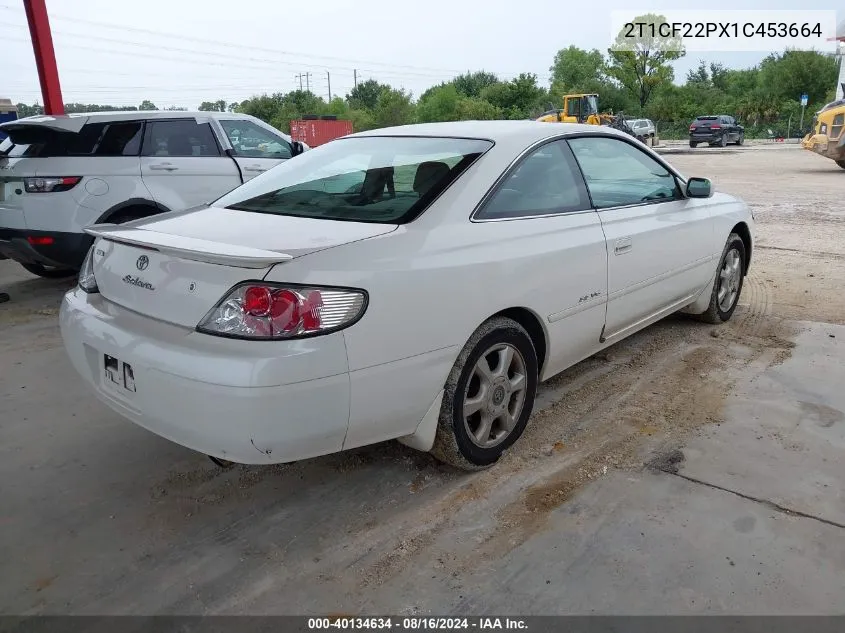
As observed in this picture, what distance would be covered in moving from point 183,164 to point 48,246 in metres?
1.48

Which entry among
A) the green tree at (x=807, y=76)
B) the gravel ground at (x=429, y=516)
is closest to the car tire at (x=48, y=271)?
the gravel ground at (x=429, y=516)

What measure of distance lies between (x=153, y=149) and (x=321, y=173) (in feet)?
12.0

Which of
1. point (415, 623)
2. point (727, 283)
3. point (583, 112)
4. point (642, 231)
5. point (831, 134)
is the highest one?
point (583, 112)

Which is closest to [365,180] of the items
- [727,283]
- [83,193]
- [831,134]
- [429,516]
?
[429,516]

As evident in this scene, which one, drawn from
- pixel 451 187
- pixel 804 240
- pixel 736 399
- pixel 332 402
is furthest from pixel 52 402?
pixel 804 240

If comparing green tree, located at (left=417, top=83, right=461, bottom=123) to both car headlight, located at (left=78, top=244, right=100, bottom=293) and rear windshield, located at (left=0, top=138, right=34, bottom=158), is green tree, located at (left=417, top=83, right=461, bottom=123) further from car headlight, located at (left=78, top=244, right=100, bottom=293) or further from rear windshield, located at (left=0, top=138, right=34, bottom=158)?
car headlight, located at (left=78, top=244, right=100, bottom=293)

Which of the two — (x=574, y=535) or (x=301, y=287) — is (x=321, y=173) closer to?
(x=301, y=287)

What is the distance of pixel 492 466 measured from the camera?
3027 millimetres

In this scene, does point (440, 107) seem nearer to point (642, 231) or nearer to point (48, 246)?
point (48, 246)

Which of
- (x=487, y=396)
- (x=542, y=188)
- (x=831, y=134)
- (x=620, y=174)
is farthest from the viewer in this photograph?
(x=831, y=134)

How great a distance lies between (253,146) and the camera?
23.4 feet

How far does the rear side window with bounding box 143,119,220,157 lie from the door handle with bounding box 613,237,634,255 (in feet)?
15.3

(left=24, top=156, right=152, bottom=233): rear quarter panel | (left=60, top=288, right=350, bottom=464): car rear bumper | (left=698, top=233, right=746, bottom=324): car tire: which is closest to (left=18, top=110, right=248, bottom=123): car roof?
(left=24, top=156, right=152, bottom=233): rear quarter panel

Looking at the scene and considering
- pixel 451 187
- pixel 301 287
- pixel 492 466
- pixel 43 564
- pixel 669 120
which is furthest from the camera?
pixel 669 120
